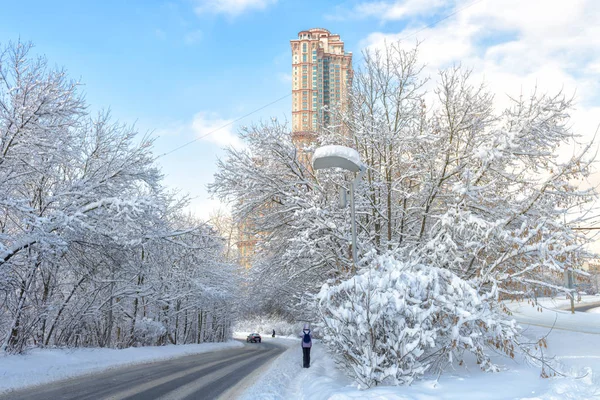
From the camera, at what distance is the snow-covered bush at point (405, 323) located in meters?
6.75

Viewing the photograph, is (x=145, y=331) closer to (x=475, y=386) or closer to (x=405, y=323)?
(x=405, y=323)

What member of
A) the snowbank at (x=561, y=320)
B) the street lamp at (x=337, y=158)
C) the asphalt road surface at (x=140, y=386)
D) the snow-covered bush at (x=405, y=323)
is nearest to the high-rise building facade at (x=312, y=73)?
the snowbank at (x=561, y=320)

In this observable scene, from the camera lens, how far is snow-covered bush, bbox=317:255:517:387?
22.1ft

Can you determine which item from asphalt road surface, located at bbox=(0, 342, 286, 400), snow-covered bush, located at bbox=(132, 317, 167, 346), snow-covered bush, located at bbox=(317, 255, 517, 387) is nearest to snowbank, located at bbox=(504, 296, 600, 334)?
snow-covered bush, located at bbox=(317, 255, 517, 387)

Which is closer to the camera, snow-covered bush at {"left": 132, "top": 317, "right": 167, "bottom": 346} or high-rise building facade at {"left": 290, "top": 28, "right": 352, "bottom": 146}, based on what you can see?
snow-covered bush at {"left": 132, "top": 317, "right": 167, "bottom": 346}

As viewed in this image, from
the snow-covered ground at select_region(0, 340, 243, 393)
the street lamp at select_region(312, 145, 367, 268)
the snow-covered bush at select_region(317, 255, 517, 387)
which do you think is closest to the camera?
the snow-covered bush at select_region(317, 255, 517, 387)

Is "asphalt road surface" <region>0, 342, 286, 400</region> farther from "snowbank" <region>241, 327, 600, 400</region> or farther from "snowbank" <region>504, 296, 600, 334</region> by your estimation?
"snowbank" <region>504, 296, 600, 334</region>

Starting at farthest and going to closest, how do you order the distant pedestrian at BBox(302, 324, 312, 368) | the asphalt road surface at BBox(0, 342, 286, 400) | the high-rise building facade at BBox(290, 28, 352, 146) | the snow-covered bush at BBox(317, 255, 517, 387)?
1. the high-rise building facade at BBox(290, 28, 352, 146)
2. the distant pedestrian at BBox(302, 324, 312, 368)
3. the asphalt road surface at BBox(0, 342, 286, 400)
4. the snow-covered bush at BBox(317, 255, 517, 387)

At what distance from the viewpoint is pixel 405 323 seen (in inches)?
268

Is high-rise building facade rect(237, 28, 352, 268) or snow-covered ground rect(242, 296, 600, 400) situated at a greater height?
high-rise building facade rect(237, 28, 352, 268)

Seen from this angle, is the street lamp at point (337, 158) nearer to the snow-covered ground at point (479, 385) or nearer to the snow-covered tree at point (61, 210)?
the snow-covered ground at point (479, 385)

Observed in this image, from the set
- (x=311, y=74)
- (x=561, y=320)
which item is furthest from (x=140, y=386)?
(x=311, y=74)

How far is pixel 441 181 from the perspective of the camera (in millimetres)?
12898

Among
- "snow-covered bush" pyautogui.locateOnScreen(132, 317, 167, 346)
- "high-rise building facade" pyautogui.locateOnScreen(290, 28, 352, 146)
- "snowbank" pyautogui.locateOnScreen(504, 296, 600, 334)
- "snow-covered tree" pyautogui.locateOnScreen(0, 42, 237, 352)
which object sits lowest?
"snow-covered bush" pyautogui.locateOnScreen(132, 317, 167, 346)
